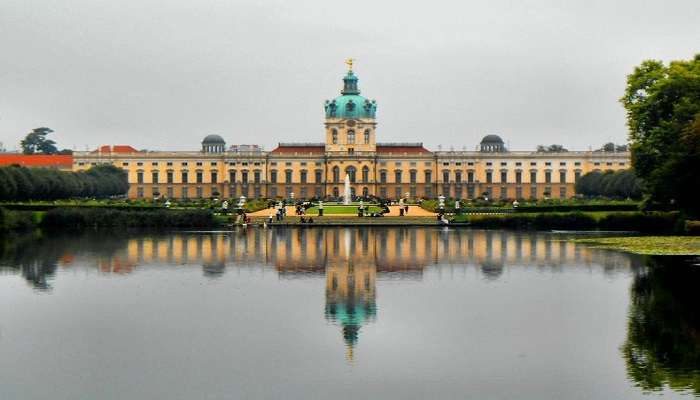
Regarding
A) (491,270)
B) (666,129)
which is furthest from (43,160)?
(491,270)

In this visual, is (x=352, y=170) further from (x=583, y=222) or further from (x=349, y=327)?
(x=349, y=327)

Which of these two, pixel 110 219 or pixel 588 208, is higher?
pixel 588 208

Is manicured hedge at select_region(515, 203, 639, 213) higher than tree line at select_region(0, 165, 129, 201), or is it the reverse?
tree line at select_region(0, 165, 129, 201)

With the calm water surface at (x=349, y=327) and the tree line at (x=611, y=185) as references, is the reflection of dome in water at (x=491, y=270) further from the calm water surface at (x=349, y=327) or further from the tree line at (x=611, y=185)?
the tree line at (x=611, y=185)

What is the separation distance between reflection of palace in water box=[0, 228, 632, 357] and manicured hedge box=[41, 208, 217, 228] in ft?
21.9

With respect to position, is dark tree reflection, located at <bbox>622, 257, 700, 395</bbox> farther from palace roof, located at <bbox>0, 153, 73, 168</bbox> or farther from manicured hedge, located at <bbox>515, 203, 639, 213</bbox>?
palace roof, located at <bbox>0, 153, 73, 168</bbox>

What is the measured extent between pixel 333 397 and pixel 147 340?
439 centimetres

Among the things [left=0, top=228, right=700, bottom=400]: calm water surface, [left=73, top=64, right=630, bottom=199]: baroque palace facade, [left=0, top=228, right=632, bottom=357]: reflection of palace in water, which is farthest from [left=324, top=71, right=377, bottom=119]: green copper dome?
[left=0, top=228, right=700, bottom=400]: calm water surface

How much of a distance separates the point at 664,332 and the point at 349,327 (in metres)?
→ 5.08

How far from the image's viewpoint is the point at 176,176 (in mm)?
102875

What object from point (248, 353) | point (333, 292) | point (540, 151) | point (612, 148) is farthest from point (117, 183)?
point (248, 353)

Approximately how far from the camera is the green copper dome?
98812 millimetres

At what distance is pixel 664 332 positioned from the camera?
51.9 ft

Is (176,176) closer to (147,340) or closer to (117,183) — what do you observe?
(117,183)
